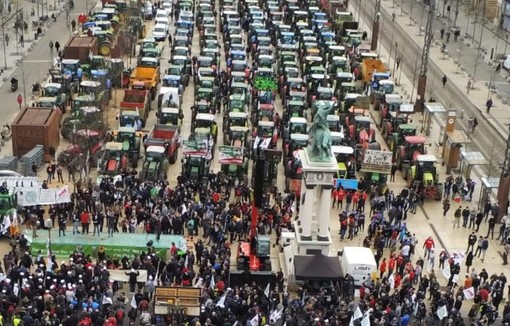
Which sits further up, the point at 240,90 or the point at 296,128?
the point at 240,90

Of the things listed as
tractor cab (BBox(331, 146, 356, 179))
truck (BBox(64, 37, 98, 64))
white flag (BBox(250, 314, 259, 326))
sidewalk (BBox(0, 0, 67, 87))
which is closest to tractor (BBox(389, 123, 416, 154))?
tractor cab (BBox(331, 146, 356, 179))

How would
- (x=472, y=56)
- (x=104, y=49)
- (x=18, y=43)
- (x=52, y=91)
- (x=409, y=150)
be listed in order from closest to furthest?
1. (x=409, y=150)
2. (x=52, y=91)
3. (x=104, y=49)
4. (x=18, y=43)
5. (x=472, y=56)

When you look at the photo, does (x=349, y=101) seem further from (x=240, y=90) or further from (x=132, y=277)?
(x=132, y=277)

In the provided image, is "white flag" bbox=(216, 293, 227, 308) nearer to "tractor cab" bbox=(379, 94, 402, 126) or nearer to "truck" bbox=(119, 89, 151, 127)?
"truck" bbox=(119, 89, 151, 127)

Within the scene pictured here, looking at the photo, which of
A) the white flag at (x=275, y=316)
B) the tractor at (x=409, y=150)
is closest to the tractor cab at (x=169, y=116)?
the tractor at (x=409, y=150)

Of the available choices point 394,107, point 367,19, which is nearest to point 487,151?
point 394,107

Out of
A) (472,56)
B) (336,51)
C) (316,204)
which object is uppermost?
(336,51)

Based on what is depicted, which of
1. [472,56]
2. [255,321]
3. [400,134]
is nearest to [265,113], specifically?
[400,134]
